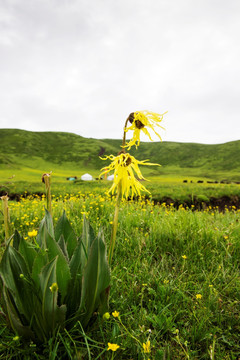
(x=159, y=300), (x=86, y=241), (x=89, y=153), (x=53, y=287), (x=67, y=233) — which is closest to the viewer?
(x=53, y=287)

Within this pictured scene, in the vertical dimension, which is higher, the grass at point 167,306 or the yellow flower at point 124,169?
the yellow flower at point 124,169

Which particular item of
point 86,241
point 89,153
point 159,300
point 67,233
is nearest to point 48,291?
point 86,241

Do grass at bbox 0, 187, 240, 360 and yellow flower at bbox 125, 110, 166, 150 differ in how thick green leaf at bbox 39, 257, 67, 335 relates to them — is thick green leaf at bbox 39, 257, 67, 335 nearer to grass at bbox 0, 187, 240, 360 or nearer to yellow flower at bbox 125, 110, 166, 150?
grass at bbox 0, 187, 240, 360

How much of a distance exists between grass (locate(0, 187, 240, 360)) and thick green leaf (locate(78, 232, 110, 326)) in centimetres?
17

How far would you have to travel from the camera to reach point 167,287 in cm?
265

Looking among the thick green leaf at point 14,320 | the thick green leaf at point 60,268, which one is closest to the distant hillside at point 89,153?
the thick green leaf at point 60,268

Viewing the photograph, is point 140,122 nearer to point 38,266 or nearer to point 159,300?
point 38,266

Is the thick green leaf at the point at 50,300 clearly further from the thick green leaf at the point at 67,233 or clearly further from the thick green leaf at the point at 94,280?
the thick green leaf at the point at 67,233

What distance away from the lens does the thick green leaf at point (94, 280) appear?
70.0 inches

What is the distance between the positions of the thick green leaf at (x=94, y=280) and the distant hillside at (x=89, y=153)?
107871 mm

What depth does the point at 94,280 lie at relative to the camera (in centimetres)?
185

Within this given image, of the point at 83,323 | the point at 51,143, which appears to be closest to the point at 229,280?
the point at 83,323

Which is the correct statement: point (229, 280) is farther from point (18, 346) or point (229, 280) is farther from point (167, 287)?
point (18, 346)

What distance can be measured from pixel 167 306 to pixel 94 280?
881 millimetres
